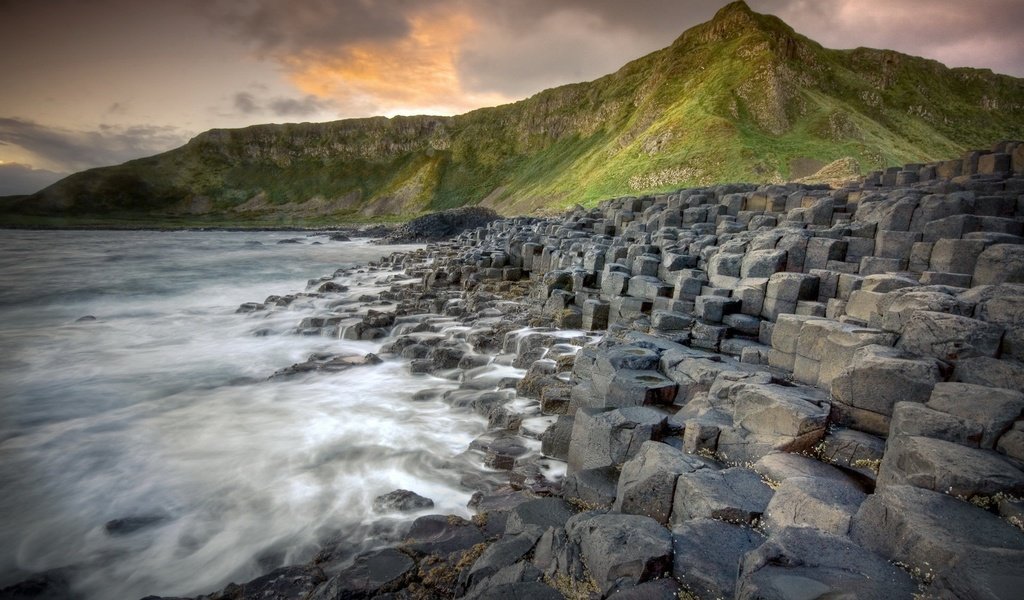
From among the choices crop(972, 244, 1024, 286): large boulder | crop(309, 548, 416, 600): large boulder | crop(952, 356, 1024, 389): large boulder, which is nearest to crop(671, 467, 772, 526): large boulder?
crop(309, 548, 416, 600): large boulder

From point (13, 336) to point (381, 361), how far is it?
15.7 meters

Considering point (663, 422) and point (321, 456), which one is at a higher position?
point (663, 422)

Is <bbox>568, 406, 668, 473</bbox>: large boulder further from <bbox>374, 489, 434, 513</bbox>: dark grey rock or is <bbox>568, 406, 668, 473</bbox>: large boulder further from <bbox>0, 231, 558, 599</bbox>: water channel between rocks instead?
<bbox>374, 489, 434, 513</bbox>: dark grey rock

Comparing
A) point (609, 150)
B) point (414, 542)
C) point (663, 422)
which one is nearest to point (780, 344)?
point (663, 422)

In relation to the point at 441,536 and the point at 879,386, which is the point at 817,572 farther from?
the point at 441,536

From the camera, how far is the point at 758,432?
5.41 metres

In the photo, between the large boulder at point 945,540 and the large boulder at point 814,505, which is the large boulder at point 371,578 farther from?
the large boulder at point 945,540

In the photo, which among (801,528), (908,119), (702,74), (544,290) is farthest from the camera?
(702,74)

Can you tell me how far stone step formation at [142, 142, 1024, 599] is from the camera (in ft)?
11.2

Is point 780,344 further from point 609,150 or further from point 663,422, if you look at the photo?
point 609,150

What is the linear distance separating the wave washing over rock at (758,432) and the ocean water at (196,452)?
86 centimetres

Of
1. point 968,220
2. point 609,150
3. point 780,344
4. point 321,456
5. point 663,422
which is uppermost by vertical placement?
point 609,150

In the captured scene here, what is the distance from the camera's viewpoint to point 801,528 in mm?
3627

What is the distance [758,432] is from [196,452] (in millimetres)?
9448
